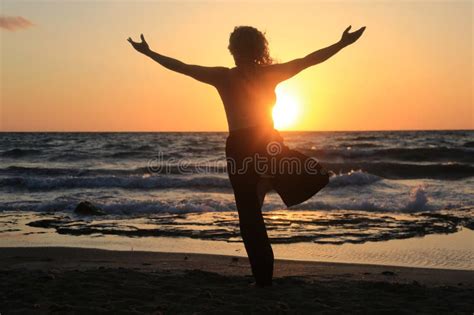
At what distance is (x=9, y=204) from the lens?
13.6 metres

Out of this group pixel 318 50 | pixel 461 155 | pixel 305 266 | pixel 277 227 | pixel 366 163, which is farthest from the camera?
pixel 461 155

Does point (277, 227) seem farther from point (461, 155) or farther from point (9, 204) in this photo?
point (461, 155)

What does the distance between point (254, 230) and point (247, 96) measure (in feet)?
3.78

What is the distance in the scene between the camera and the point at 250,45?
4535mm

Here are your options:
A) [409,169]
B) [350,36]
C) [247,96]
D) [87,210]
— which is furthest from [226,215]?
[409,169]

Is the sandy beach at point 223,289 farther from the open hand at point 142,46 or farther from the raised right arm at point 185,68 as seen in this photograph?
the open hand at point 142,46

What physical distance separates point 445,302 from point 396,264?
221cm

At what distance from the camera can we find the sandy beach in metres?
4.24

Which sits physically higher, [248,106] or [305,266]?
[248,106]

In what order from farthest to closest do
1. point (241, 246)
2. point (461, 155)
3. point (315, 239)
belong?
point (461, 155), point (315, 239), point (241, 246)

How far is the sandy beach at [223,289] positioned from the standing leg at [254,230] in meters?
0.18

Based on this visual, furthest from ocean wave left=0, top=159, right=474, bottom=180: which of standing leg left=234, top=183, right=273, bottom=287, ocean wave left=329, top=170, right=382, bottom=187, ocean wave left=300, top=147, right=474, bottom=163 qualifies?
standing leg left=234, top=183, right=273, bottom=287

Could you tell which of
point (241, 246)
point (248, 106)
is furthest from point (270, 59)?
point (241, 246)

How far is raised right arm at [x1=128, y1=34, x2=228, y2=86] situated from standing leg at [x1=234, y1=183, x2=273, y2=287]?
0.93 m
